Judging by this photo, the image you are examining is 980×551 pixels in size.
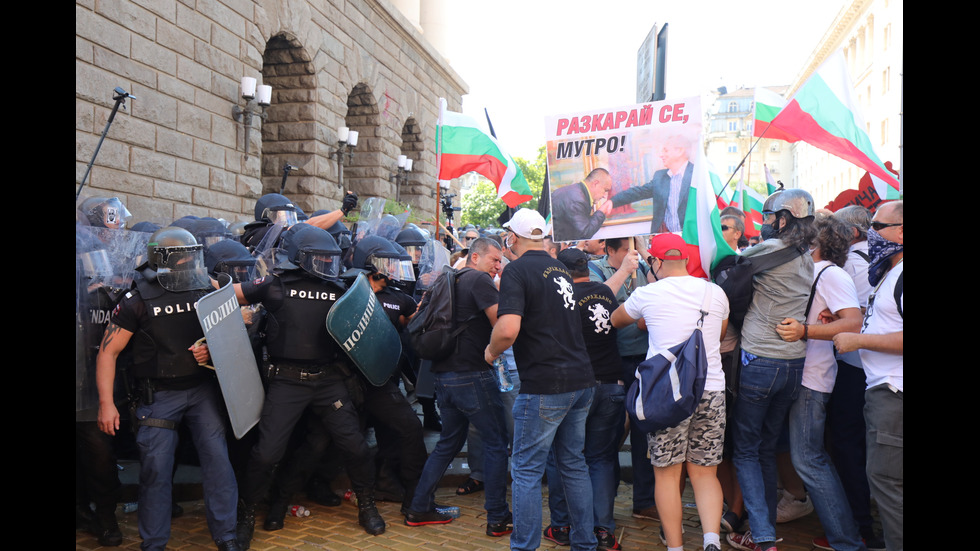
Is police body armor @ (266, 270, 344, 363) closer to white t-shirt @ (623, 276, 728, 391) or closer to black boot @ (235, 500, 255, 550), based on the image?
black boot @ (235, 500, 255, 550)

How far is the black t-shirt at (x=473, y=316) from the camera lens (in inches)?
190

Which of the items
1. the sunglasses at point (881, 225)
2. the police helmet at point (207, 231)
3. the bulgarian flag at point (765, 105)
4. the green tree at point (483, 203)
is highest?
the green tree at point (483, 203)

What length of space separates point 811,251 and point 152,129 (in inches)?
321

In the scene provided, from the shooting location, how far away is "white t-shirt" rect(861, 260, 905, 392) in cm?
367

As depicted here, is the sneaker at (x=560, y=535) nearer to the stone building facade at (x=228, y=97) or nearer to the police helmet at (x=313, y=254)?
the police helmet at (x=313, y=254)

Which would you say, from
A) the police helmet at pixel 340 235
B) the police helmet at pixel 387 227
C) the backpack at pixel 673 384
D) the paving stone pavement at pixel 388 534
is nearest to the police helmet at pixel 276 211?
the police helmet at pixel 340 235

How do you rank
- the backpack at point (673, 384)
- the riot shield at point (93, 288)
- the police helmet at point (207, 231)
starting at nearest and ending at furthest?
the backpack at point (673, 384) < the riot shield at point (93, 288) < the police helmet at point (207, 231)

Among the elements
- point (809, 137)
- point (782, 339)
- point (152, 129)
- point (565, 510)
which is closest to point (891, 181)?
point (809, 137)

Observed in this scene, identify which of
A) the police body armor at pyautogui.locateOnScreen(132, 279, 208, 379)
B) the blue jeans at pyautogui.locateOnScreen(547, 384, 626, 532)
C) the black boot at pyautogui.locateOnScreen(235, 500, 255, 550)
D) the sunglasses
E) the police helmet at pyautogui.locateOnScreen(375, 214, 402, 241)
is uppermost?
the police helmet at pyautogui.locateOnScreen(375, 214, 402, 241)

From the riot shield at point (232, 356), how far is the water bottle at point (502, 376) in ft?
4.99

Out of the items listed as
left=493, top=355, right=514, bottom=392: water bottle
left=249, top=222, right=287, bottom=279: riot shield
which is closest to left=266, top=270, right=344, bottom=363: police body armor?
left=249, top=222, right=287, bottom=279: riot shield

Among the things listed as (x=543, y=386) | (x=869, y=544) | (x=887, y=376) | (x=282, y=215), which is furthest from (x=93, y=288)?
(x=869, y=544)

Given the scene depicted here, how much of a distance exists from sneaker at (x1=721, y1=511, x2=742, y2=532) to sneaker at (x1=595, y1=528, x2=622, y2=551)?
725 millimetres
